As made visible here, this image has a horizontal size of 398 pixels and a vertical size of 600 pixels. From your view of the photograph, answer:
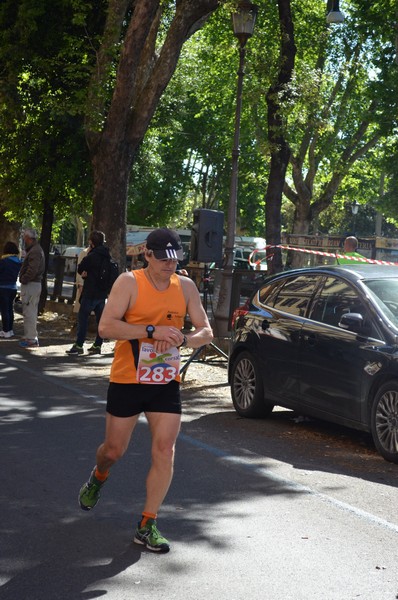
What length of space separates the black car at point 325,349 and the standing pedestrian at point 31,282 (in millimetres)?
6793

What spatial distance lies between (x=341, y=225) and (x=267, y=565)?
308 ft

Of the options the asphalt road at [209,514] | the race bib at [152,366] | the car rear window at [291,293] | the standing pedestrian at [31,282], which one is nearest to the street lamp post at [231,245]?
the standing pedestrian at [31,282]

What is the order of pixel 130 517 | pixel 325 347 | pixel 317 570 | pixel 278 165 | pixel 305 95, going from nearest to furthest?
pixel 317 570 → pixel 130 517 → pixel 325 347 → pixel 305 95 → pixel 278 165

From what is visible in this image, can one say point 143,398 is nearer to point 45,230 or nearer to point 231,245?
point 231,245

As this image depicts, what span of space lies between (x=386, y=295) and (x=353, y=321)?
1.80 ft

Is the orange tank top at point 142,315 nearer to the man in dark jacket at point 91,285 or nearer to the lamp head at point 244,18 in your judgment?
the man in dark jacket at point 91,285

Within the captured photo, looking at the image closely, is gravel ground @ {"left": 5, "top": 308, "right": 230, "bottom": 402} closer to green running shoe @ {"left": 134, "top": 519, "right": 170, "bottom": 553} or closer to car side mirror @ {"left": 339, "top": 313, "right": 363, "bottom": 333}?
car side mirror @ {"left": 339, "top": 313, "right": 363, "bottom": 333}

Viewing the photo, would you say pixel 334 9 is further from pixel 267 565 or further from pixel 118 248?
pixel 267 565

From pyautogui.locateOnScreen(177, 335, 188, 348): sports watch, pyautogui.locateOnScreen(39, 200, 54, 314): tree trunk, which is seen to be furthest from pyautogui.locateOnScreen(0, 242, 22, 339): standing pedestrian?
pyautogui.locateOnScreen(177, 335, 188, 348): sports watch

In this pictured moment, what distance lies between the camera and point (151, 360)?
6.00 m

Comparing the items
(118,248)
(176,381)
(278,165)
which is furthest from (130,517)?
(278,165)

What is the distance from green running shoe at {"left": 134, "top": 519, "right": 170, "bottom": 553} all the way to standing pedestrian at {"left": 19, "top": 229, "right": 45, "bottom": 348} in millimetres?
12317

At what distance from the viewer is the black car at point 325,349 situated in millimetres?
9234

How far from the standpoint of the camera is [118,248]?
67.9 ft
